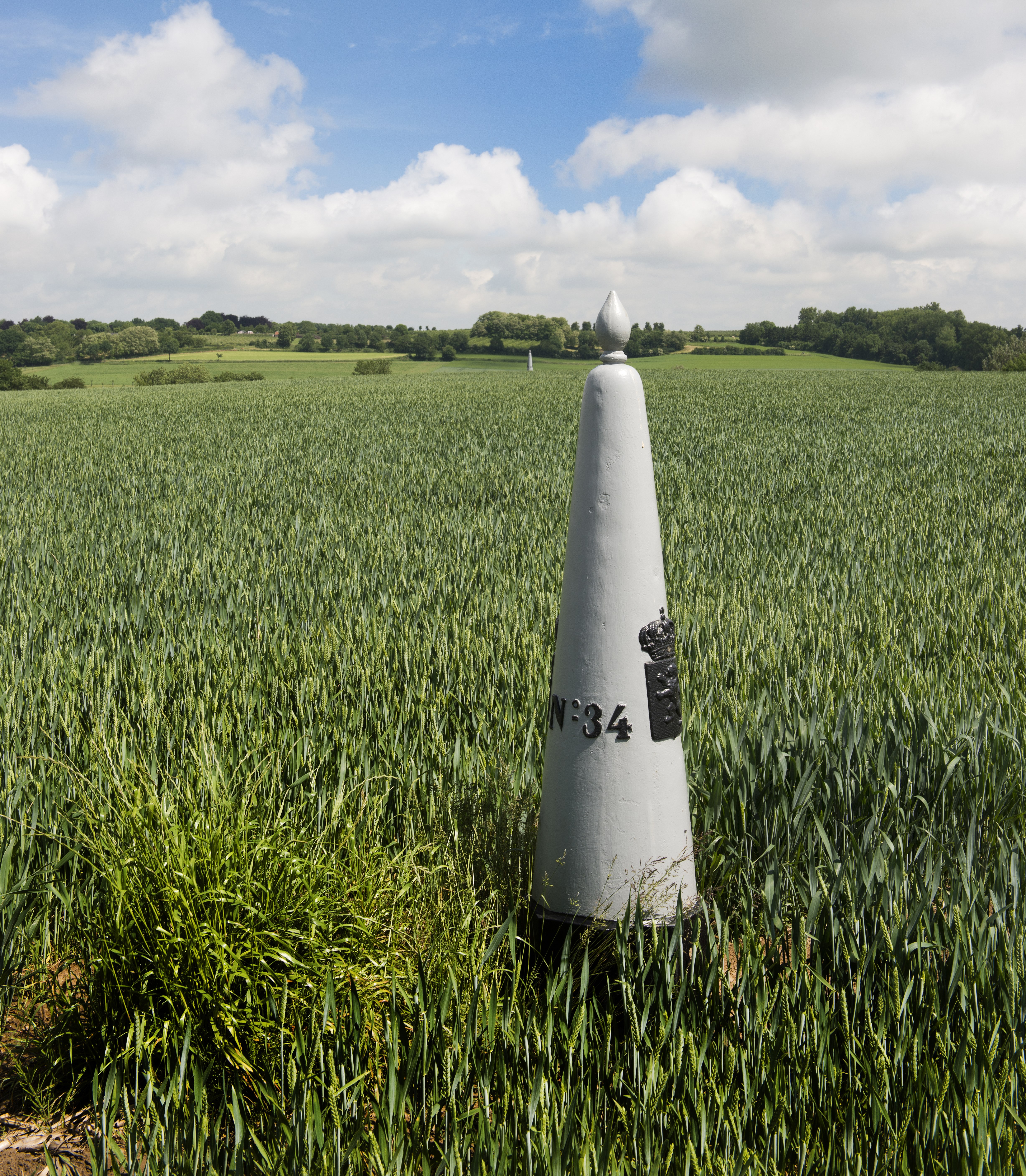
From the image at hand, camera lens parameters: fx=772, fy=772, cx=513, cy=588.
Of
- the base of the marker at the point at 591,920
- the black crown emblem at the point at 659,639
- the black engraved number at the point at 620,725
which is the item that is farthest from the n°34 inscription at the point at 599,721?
the base of the marker at the point at 591,920

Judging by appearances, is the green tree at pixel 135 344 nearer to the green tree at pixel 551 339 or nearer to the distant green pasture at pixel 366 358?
the distant green pasture at pixel 366 358

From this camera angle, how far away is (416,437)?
16.7m

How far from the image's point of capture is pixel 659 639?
201cm

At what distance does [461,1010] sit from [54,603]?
4.67m

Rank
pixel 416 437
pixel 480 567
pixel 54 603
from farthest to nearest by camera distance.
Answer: pixel 416 437, pixel 480 567, pixel 54 603

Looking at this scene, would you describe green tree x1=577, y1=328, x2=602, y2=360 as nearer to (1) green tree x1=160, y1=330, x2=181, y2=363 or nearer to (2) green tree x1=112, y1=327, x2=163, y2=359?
(1) green tree x1=160, y1=330, x2=181, y2=363

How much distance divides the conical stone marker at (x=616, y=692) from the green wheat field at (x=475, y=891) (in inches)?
5.1

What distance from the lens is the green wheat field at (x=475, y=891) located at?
158cm

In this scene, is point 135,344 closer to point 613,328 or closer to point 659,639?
point 613,328

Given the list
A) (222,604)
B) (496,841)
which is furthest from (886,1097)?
(222,604)

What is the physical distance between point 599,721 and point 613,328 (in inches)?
40.3

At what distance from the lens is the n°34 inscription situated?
6.48 feet

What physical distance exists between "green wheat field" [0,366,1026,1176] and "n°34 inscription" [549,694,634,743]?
459 millimetres

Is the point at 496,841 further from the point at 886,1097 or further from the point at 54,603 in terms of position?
the point at 54,603
